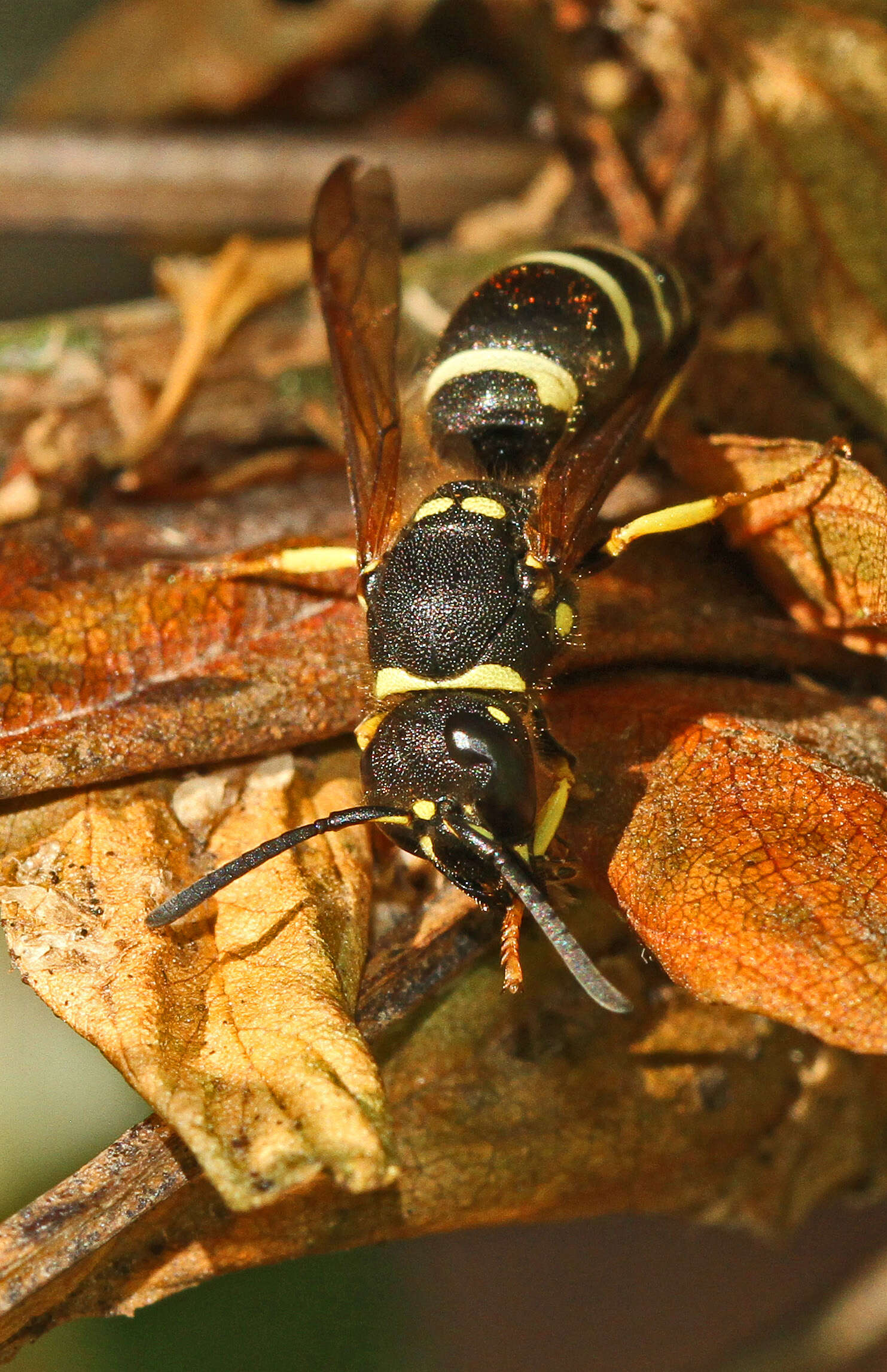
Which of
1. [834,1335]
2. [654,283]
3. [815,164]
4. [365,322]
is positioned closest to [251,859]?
[365,322]

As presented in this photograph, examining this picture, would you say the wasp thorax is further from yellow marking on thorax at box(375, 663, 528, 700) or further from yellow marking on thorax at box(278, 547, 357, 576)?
yellow marking on thorax at box(278, 547, 357, 576)

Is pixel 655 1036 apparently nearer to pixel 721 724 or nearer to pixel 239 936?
pixel 721 724

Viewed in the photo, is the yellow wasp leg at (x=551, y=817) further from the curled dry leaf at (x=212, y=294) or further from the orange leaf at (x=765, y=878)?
the curled dry leaf at (x=212, y=294)

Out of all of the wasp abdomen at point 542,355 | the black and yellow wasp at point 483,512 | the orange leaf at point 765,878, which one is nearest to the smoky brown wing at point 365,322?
the black and yellow wasp at point 483,512

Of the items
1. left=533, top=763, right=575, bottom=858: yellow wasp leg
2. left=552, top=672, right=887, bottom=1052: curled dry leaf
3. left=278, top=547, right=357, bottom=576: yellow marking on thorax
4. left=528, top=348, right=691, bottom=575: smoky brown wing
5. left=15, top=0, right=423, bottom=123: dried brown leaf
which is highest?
left=15, top=0, right=423, bottom=123: dried brown leaf

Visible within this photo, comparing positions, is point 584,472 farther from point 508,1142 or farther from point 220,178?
point 220,178

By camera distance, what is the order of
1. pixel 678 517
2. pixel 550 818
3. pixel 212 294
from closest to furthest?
A: pixel 550 818
pixel 678 517
pixel 212 294

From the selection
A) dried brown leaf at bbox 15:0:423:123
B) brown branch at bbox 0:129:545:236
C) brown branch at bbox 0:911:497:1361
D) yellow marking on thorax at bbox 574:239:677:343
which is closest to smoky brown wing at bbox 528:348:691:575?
yellow marking on thorax at bbox 574:239:677:343
